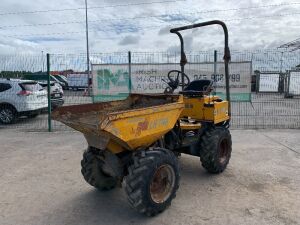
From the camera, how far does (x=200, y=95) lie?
5832mm

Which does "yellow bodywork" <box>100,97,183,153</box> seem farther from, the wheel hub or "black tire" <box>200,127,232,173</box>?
"black tire" <box>200,127,232,173</box>

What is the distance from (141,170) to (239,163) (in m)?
3.09

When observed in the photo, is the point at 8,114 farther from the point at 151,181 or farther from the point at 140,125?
the point at 151,181

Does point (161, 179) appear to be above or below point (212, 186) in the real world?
above

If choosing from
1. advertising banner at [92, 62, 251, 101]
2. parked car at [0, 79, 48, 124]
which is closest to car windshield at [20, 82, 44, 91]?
parked car at [0, 79, 48, 124]

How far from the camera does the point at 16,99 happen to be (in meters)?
12.0

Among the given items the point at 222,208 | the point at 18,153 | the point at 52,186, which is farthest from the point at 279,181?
the point at 18,153

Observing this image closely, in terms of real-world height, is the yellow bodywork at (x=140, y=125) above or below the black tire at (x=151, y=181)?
above

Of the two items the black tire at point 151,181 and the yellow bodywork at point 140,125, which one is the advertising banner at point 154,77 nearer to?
the yellow bodywork at point 140,125

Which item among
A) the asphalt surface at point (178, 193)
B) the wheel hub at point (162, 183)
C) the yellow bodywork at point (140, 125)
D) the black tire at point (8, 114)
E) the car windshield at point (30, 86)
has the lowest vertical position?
the asphalt surface at point (178, 193)

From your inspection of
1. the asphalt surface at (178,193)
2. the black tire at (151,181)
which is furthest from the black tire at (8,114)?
the black tire at (151,181)

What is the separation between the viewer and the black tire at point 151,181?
4082mm

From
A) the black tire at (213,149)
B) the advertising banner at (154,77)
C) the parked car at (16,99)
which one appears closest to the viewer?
the black tire at (213,149)

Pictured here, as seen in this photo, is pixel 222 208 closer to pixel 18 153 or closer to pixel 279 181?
pixel 279 181
